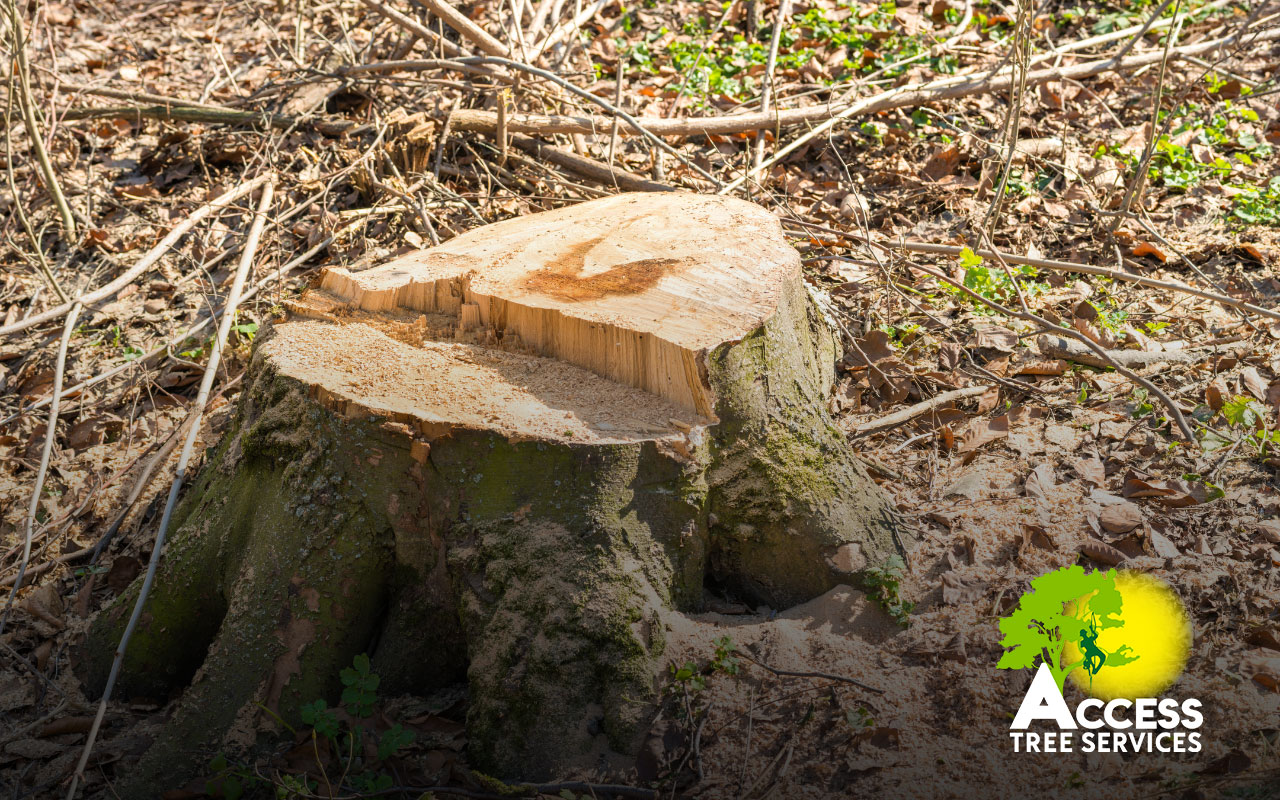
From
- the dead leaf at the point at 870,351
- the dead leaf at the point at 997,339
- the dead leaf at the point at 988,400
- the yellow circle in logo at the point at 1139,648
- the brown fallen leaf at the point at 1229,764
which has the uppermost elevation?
the dead leaf at the point at 997,339

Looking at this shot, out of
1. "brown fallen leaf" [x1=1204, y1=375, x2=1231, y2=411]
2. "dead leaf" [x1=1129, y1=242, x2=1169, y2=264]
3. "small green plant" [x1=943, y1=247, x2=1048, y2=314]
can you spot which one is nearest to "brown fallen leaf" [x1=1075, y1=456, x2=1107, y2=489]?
"brown fallen leaf" [x1=1204, y1=375, x2=1231, y2=411]

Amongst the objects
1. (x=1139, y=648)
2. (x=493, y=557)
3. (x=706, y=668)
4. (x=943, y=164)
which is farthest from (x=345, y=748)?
(x=943, y=164)

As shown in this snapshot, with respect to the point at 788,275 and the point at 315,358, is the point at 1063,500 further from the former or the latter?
the point at 315,358

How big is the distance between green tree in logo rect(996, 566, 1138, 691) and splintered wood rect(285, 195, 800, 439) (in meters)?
0.89

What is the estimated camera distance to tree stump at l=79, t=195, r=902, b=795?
197 cm

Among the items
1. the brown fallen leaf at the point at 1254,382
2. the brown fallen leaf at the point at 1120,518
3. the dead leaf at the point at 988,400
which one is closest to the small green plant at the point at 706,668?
the brown fallen leaf at the point at 1120,518

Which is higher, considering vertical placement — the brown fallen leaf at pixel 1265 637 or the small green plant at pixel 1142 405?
the small green plant at pixel 1142 405

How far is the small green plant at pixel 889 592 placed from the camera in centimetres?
219

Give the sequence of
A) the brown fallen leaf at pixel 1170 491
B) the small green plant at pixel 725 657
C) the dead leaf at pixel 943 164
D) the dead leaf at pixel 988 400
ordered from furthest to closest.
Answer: the dead leaf at pixel 943 164 < the dead leaf at pixel 988 400 < the brown fallen leaf at pixel 1170 491 < the small green plant at pixel 725 657

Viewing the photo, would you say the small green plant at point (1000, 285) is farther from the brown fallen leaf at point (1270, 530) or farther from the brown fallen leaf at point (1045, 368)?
the brown fallen leaf at point (1270, 530)

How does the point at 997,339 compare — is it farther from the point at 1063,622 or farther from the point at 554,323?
the point at 554,323

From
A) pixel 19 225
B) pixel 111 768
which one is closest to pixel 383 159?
pixel 19 225

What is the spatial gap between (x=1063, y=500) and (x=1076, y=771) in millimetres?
900

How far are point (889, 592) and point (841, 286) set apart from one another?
5.85 feet
